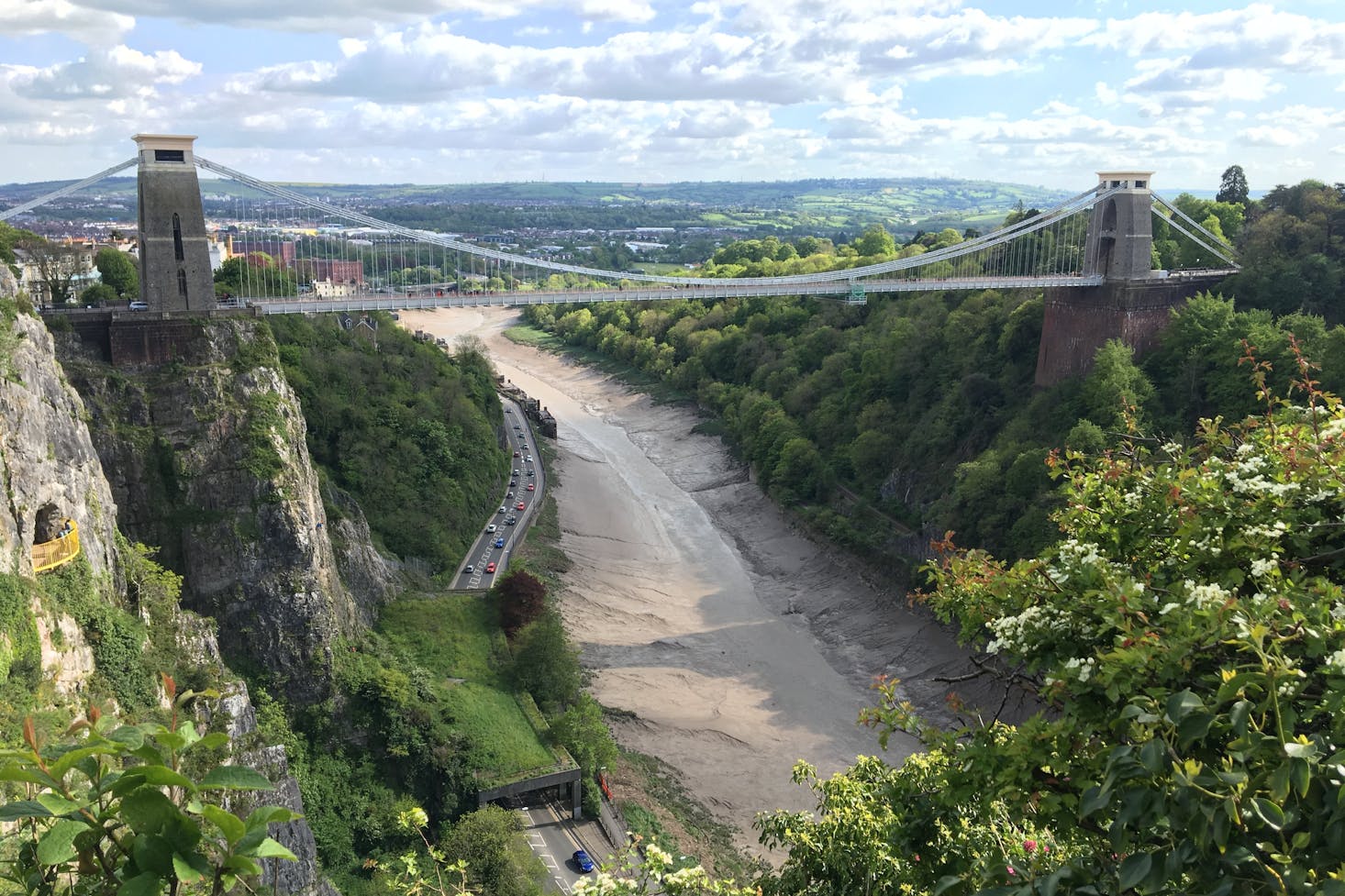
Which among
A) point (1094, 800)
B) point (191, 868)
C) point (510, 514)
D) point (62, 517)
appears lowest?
point (510, 514)

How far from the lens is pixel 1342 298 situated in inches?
1487

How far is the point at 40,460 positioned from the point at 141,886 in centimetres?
1845

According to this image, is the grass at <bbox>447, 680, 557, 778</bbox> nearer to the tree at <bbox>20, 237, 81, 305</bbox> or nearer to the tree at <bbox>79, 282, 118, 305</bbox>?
the tree at <bbox>79, 282, 118, 305</bbox>

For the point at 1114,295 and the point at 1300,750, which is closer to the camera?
the point at 1300,750

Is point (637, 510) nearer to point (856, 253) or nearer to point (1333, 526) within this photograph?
point (856, 253)

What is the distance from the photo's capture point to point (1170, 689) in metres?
4.75

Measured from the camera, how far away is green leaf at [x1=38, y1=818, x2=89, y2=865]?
3186 millimetres

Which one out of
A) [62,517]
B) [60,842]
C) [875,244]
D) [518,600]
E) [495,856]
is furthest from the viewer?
[875,244]

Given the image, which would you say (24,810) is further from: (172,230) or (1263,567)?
(172,230)

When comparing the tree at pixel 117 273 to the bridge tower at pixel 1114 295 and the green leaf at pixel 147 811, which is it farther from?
the green leaf at pixel 147 811

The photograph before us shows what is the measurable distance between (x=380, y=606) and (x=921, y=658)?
16.6m

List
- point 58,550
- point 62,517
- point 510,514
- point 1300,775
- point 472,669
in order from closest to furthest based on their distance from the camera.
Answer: point 1300,775 → point 58,550 → point 62,517 → point 472,669 → point 510,514

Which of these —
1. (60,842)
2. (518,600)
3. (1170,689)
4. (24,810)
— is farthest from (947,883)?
(518,600)

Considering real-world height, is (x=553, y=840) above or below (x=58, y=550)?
below
